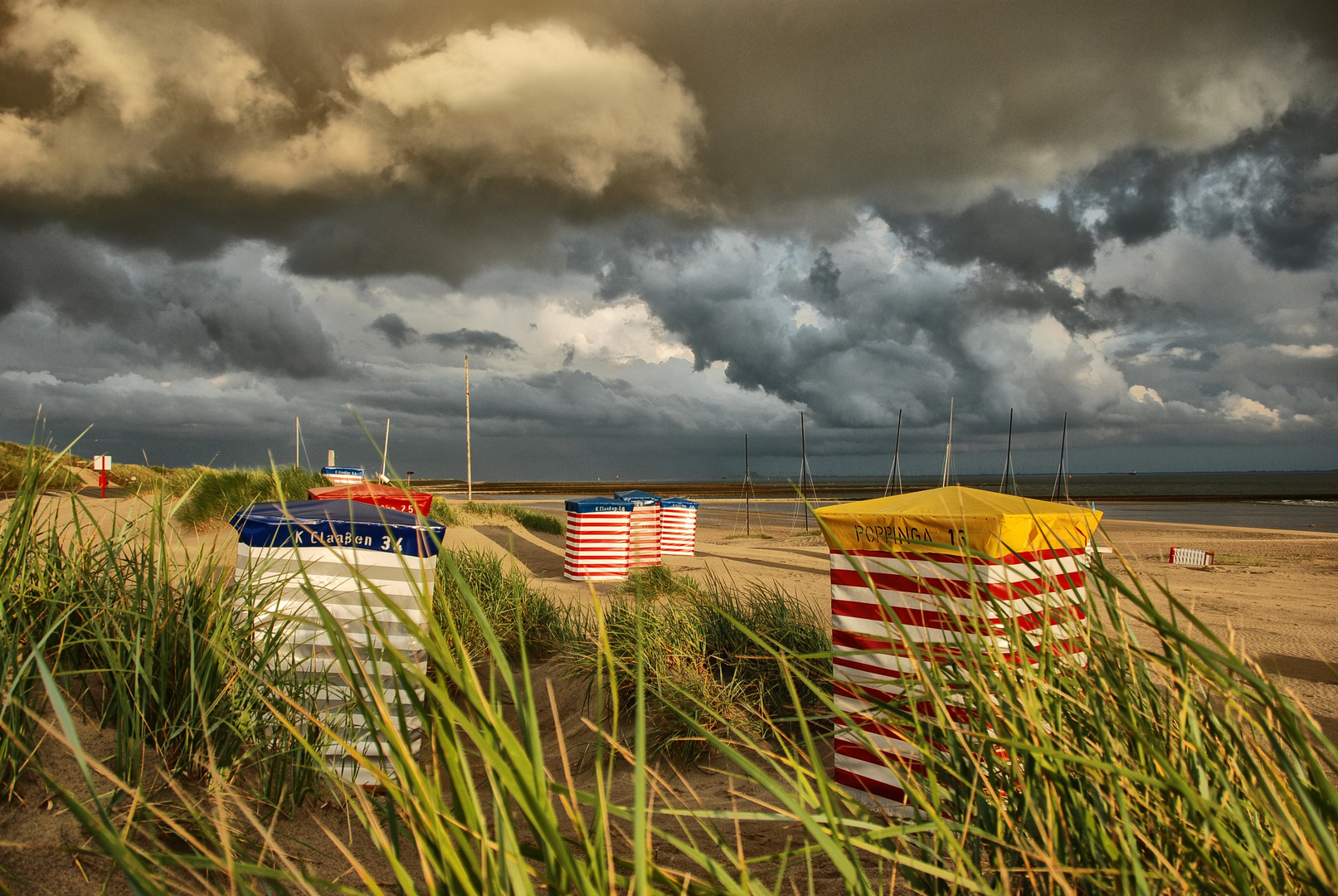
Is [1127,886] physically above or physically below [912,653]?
below

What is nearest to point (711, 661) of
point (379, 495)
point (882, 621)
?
point (882, 621)

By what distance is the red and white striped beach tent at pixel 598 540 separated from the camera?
37.4 ft

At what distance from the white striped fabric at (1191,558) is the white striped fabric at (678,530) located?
1008cm

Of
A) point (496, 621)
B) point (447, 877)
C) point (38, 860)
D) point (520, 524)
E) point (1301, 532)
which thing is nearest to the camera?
point (447, 877)

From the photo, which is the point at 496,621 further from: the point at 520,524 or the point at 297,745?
the point at 520,524

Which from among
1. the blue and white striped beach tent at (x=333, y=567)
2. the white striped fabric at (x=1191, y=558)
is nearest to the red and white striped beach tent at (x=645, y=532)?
the blue and white striped beach tent at (x=333, y=567)

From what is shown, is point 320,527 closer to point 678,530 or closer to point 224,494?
point 224,494

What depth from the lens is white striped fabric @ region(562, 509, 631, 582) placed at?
11.4 meters

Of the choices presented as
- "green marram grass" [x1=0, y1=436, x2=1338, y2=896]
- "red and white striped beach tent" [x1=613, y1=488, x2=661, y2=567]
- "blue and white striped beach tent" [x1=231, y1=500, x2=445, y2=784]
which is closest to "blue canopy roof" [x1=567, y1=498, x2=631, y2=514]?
"red and white striped beach tent" [x1=613, y1=488, x2=661, y2=567]

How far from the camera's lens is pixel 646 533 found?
13.5 m

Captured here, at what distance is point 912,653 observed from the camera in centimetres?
148

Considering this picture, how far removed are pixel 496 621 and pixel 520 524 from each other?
1769 centimetres

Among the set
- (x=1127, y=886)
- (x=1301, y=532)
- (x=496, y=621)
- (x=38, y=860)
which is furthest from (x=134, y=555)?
(x=1301, y=532)

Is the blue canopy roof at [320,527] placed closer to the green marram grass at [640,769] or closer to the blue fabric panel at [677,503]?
the green marram grass at [640,769]
